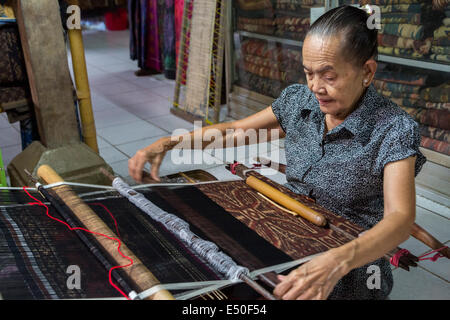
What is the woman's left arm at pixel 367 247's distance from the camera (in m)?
0.86

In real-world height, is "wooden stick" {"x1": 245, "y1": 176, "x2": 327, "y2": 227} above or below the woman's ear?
below

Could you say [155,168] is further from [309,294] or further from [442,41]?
[442,41]

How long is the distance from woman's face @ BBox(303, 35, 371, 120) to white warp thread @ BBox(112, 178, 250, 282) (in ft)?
1.56

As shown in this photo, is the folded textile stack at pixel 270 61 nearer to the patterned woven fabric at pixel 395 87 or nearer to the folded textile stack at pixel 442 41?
the patterned woven fabric at pixel 395 87

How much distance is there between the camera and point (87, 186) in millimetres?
1368

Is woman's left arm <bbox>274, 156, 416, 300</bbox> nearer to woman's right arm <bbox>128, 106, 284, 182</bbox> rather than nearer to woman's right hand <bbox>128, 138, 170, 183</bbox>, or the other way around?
woman's right arm <bbox>128, 106, 284, 182</bbox>

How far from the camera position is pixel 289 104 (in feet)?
4.80

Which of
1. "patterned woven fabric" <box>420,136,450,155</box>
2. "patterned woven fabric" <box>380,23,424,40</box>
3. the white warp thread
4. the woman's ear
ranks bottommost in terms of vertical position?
"patterned woven fabric" <box>420,136,450,155</box>

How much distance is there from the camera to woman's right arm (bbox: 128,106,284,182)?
4.65 ft

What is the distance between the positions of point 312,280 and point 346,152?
50 cm

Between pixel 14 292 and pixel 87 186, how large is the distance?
47 centimetres

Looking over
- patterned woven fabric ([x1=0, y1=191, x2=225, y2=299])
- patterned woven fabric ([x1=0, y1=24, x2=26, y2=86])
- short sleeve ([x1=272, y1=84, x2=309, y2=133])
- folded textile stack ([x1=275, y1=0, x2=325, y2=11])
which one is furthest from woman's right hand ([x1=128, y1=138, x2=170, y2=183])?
folded textile stack ([x1=275, y1=0, x2=325, y2=11])

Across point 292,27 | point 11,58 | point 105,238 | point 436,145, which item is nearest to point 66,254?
point 105,238

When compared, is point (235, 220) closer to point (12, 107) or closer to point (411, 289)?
point (411, 289)
